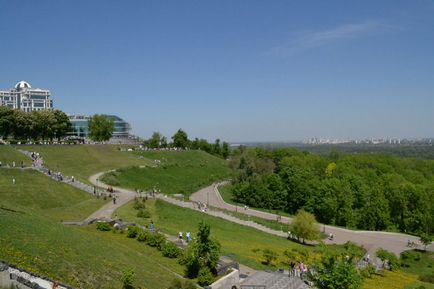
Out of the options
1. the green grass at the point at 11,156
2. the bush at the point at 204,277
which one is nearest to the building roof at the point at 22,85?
the green grass at the point at 11,156

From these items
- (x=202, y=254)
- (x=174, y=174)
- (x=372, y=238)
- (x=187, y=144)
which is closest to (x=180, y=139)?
(x=187, y=144)

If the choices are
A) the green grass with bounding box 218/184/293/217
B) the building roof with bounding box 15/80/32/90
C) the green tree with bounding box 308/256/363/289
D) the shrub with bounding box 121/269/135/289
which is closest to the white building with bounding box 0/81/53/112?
the building roof with bounding box 15/80/32/90

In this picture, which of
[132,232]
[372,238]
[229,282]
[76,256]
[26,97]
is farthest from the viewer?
[26,97]

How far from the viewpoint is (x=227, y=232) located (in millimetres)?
41438

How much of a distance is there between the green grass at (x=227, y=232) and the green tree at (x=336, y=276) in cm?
1038

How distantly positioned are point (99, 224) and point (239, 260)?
10.8 m

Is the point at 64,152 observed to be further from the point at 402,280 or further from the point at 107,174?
the point at 402,280

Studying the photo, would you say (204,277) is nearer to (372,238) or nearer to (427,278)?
(427,278)

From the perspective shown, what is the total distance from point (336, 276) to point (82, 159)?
63912 mm

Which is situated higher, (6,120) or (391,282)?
(6,120)

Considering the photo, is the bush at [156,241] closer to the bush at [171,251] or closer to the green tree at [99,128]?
the bush at [171,251]

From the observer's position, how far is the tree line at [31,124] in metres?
84.1

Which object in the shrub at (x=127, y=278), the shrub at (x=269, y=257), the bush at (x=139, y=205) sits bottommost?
the shrub at (x=269, y=257)

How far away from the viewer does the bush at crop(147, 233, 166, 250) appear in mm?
27188
